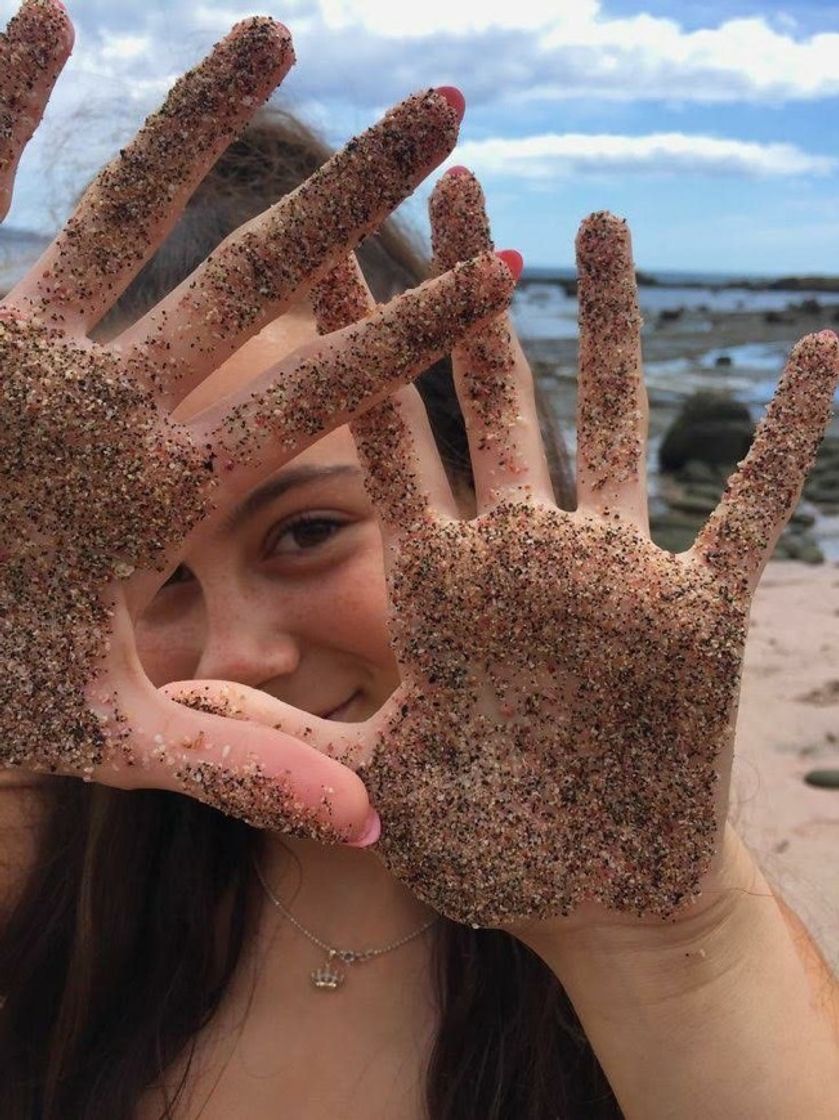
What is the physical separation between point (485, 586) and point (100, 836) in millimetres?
1226

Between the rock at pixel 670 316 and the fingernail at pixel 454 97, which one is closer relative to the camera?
the fingernail at pixel 454 97

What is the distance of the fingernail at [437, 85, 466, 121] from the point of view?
1.35m

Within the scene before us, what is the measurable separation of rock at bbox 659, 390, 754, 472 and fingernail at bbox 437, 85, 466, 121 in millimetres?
11318

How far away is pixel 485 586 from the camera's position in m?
1.41

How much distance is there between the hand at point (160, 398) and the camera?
1.30 meters

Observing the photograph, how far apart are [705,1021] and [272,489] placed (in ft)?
3.70

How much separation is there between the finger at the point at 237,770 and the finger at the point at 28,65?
74 cm

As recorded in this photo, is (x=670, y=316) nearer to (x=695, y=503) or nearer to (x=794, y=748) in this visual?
(x=695, y=503)

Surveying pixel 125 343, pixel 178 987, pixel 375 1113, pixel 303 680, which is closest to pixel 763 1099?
pixel 375 1113

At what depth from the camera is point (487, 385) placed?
154cm

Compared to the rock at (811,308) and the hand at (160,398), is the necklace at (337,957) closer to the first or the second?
the hand at (160,398)

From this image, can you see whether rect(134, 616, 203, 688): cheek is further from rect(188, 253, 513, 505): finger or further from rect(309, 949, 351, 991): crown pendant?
rect(309, 949, 351, 991): crown pendant

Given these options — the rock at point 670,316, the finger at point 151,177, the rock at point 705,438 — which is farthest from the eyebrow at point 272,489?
the rock at point 670,316

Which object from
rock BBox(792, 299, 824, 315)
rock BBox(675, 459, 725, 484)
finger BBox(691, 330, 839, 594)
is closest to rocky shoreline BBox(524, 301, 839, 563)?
rock BBox(675, 459, 725, 484)
